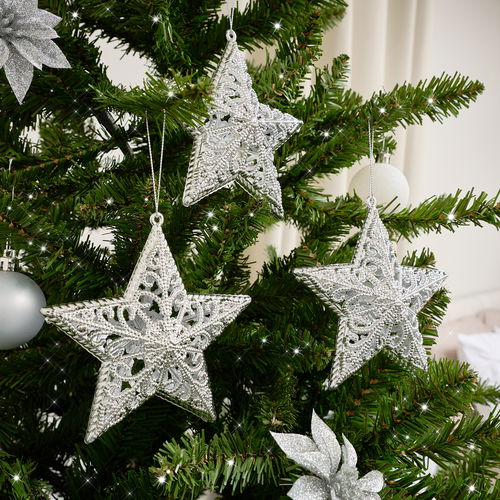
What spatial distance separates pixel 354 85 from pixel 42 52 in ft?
4.32

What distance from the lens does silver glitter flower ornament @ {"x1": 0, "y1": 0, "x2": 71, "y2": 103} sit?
0.39 m

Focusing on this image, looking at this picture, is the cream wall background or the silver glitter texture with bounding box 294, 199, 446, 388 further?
the cream wall background

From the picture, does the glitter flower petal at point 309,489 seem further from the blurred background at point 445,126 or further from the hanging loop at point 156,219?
the blurred background at point 445,126

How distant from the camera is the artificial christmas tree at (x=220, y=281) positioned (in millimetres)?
433

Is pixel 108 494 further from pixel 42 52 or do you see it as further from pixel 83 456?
pixel 42 52

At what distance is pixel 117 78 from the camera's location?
108 cm

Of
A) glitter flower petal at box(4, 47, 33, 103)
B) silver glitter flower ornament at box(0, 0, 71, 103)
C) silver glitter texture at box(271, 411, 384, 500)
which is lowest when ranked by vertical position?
silver glitter texture at box(271, 411, 384, 500)

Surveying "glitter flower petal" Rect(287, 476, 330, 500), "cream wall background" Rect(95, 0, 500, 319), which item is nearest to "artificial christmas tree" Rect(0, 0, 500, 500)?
"glitter flower petal" Rect(287, 476, 330, 500)

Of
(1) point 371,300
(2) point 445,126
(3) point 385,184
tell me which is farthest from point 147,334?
(2) point 445,126

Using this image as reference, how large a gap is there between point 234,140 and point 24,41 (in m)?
0.17

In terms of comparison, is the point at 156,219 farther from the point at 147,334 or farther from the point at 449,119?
the point at 449,119

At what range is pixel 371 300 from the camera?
45 cm

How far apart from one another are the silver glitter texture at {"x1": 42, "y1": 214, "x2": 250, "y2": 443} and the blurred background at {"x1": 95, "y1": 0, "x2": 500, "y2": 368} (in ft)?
3.08

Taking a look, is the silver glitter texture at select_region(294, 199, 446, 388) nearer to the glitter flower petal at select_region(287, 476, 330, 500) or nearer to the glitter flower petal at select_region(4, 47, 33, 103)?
the glitter flower petal at select_region(287, 476, 330, 500)
